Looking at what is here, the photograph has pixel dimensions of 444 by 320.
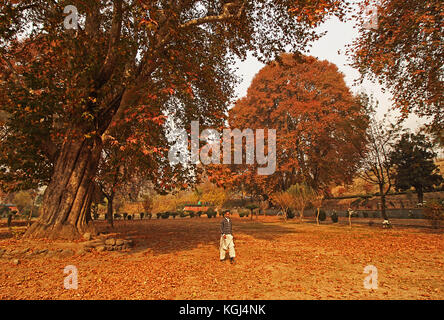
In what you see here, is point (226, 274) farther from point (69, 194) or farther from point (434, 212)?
point (434, 212)

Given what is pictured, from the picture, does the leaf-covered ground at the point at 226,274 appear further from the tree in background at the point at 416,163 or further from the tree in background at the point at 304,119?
the tree in background at the point at 416,163

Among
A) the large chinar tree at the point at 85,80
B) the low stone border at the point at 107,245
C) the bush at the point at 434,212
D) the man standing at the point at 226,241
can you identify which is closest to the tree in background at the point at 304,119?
the bush at the point at 434,212

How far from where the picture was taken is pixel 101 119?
37.2 ft

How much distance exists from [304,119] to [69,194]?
26014 millimetres

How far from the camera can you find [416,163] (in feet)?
96.0

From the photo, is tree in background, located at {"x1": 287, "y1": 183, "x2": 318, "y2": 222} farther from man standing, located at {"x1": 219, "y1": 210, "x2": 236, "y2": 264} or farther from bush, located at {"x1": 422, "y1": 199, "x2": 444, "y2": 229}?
man standing, located at {"x1": 219, "y1": 210, "x2": 236, "y2": 264}

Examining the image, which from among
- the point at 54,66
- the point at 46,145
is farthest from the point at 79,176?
the point at 54,66

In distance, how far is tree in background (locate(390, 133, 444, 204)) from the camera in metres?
29.4

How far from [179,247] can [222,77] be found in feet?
30.8

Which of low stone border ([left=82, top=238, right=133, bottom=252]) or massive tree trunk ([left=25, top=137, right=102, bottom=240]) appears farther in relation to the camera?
massive tree trunk ([left=25, top=137, right=102, bottom=240])

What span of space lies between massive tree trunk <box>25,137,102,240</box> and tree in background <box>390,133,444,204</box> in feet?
103

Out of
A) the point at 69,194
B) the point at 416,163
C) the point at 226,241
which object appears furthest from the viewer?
the point at 416,163

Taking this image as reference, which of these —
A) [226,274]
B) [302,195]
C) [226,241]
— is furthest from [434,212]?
[226,274]

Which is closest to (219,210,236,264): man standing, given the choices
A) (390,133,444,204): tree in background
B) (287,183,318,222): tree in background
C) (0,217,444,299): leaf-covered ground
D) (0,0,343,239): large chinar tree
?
(0,217,444,299): leaf-covered ground
